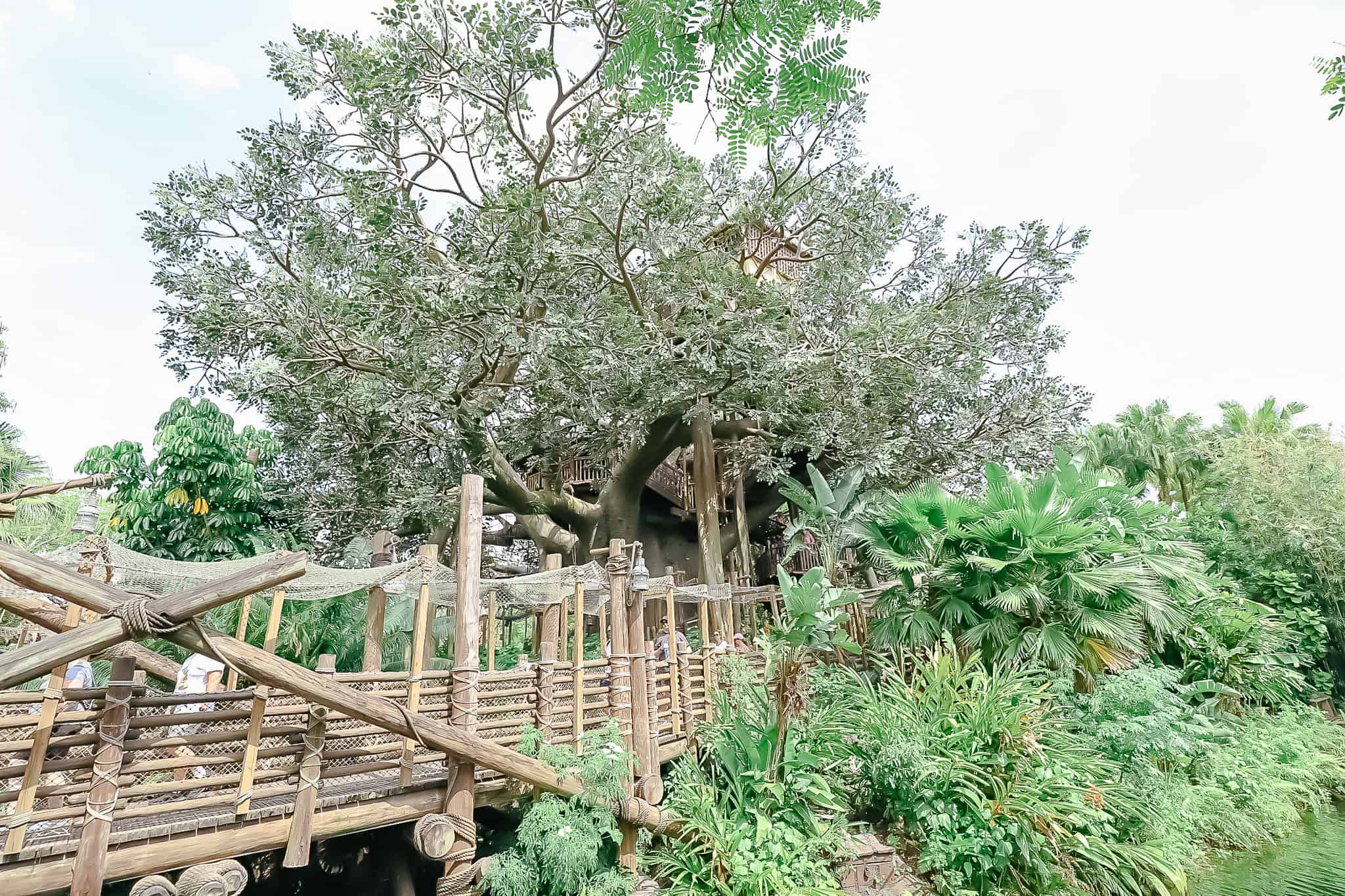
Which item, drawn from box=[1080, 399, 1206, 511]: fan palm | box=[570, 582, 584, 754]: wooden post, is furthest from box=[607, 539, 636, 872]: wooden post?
box=[1080, 399, 1206, 511]: fan palm

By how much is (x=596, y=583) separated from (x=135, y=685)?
15.5ft

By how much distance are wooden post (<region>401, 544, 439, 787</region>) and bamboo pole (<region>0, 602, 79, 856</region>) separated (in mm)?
2103

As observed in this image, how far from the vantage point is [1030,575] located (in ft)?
33.1

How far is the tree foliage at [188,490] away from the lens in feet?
38.8

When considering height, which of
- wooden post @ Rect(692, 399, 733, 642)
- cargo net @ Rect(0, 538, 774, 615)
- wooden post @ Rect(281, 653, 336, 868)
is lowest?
wooden post @ Rect(281, 653, 336, 868)

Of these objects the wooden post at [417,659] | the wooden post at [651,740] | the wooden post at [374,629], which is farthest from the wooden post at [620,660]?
the wooden post at [374,629]

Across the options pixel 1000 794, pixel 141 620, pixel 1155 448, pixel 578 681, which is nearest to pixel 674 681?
pixel 578 681

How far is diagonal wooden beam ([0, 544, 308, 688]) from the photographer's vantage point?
378 centimetres

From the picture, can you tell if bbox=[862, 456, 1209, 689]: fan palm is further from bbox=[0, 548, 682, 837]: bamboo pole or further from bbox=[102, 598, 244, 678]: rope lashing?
bbox=[102, 598, 244, 678]: rope lashing

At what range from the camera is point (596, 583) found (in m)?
8.55

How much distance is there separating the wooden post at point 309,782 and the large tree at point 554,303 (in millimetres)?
5195

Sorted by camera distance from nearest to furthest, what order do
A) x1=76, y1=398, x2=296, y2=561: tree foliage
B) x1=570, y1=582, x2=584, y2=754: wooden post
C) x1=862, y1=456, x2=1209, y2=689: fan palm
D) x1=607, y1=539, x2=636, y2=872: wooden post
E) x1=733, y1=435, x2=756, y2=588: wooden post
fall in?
x1=570, y1=582, x2=584, y2=754: wooden post, x1=607, y1=539, x2=636, y2=872: wooden post, x1=862, y1=456, x2=1209, y2=689: fan palm, x1=76, y1=398, x2=296, y2=561: tree foliage, x1=733, y1=435, x2=756, y2=588: wooden post

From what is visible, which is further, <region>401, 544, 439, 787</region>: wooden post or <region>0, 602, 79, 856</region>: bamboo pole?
<region>401, 544, 439, 787</region>: wooden post

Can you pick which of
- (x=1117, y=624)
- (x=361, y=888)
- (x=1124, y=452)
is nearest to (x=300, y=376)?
(x=361, y=888)
